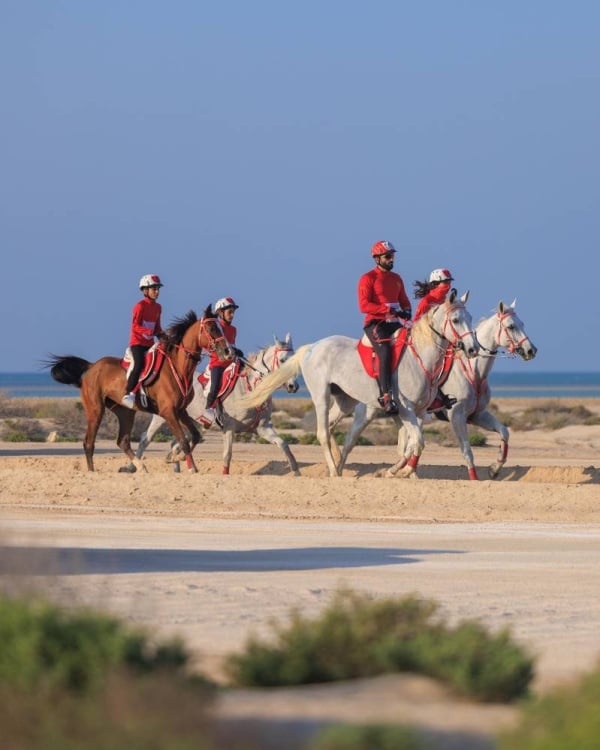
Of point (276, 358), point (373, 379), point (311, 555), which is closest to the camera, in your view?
point (311, 555)

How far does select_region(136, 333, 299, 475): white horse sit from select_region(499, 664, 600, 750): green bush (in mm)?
17359

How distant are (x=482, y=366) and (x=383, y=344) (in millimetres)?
1960

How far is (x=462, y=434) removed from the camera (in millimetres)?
23203

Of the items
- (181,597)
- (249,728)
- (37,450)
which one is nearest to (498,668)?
(249,728)

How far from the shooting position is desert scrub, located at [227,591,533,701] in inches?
296

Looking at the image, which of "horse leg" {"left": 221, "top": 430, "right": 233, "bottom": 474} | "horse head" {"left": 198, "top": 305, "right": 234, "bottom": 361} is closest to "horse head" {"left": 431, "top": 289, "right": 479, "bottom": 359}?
"horse head" {"left": 198, "top": 305, "right": 234, "bottom": 361}

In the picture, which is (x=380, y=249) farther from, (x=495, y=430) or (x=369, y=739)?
(x=369, y=739)

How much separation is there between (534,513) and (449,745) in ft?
45.5

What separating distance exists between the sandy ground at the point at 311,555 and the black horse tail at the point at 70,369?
136 centimetres

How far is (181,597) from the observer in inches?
442

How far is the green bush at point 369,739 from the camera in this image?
578 cm

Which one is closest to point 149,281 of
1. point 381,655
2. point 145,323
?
point 145,323

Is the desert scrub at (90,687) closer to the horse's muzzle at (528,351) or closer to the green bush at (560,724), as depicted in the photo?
the green bush at (560,724)

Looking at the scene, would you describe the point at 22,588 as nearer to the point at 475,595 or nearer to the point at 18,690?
the point at 18,690
